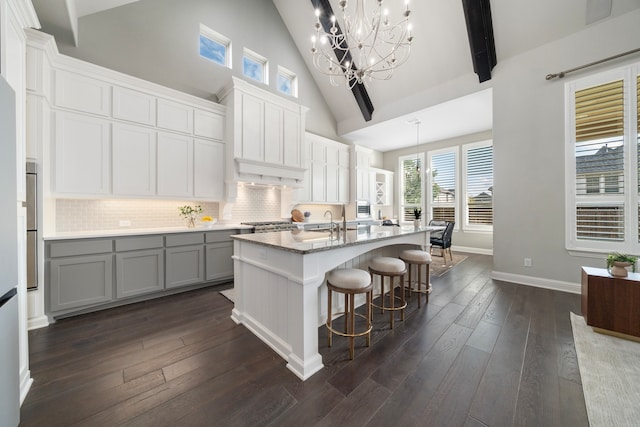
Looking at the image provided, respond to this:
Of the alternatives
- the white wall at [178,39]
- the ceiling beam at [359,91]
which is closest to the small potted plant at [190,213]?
the white wall at [178,39]

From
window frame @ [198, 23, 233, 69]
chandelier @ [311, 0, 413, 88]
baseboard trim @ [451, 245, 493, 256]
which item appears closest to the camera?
chandelier @ [311, 0, 413, 88]

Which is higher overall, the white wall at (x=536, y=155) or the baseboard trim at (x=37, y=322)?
the white wall at (x=536, y=155)

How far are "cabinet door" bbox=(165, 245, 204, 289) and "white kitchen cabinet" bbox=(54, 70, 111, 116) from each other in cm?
199

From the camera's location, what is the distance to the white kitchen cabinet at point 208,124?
12.3 ft

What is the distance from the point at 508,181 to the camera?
3.73 metres

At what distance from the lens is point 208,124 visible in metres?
3.90

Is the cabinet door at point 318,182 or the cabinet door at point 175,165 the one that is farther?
the cabinet door at point 318,182

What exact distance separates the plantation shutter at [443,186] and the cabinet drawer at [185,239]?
248 inches

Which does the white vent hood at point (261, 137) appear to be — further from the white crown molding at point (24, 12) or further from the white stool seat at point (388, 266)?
the white stool seat at point (388, 266)

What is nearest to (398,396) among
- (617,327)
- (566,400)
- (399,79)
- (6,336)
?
(566,400)

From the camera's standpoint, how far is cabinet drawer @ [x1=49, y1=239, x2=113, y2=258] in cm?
240

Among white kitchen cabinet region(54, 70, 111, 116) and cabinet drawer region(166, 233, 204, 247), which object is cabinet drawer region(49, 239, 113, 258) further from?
white kitchen cabinet region(54, 70, 111, 116)

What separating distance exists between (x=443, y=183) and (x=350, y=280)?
6106 millimetres

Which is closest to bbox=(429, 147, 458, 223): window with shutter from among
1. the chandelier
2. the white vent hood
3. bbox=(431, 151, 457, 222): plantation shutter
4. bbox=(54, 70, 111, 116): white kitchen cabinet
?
bbox=(431, 151, 457, 222): plantation shutter
